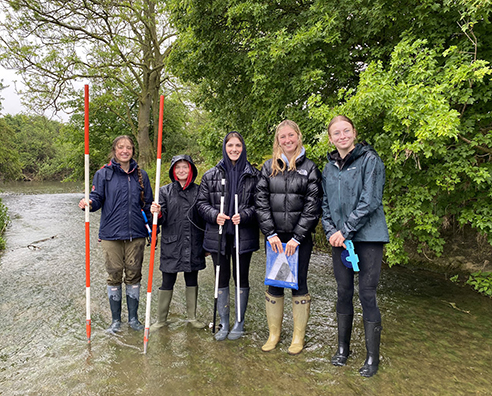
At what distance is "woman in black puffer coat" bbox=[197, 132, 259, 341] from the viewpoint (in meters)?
3.62

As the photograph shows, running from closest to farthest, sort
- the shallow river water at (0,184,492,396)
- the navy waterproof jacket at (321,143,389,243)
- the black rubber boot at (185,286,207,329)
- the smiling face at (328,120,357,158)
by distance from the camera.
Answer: the shallow river water at (0,184,492,396)
the navy waterproof jacket at (321,143,389,243)
the smiling face at (328,120,357,158)
the black rubber boot at (185,286,207,329)

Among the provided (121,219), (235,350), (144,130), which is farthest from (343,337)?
(144,130)

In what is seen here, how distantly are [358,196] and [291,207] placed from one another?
645mm

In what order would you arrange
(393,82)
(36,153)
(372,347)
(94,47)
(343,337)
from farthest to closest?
1. (36,153)
2. (94,47)
3. (393,82)
4. (343,337)
5. (372,347)

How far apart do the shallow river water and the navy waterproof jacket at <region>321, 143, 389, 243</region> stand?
1.26 m

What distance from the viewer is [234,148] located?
362 centimetres

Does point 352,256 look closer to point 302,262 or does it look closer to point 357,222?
point 357,222

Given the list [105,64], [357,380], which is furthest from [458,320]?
[105,64]

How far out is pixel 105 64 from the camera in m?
15.4

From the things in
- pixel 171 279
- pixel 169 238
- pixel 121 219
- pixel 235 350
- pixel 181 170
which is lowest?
pixel 235 350

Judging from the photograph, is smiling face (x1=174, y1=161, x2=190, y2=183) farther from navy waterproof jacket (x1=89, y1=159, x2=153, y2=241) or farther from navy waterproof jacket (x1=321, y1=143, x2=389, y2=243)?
navy waterproof jacket (x1=321, y1=143, x2=389, y2=243)

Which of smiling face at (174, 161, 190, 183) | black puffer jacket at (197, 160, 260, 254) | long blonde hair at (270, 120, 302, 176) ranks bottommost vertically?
black puffer jacket at (197, 160, 260, 254)

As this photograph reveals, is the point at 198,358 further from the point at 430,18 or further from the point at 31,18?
the point at 31,18

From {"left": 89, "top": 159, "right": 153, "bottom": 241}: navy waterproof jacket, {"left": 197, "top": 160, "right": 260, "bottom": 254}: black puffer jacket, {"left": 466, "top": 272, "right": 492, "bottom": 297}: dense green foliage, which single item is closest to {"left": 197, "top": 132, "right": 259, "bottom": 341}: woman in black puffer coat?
{"left": 197, "top": 160, "right": 260, "bottom": 254}: black puffer jacket
